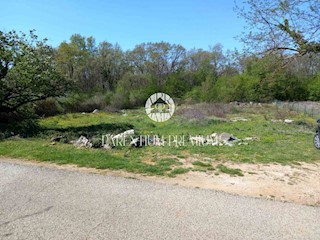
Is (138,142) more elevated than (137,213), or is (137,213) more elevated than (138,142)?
(138,142)

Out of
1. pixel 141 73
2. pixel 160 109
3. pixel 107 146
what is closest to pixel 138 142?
pixel 107 146

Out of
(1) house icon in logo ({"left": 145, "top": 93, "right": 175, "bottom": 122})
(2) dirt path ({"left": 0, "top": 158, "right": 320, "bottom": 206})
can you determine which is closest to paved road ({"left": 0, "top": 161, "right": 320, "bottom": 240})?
(2) dirt path ({"left": 0, "top": 158, "right": 320, "bottom": 206})

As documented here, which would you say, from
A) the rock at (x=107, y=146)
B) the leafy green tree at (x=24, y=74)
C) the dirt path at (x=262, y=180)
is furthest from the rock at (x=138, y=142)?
the leafy green tree at (x=24, y=74)

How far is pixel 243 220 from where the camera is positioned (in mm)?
3080

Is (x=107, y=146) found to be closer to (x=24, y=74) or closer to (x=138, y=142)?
(x=138, y=142)

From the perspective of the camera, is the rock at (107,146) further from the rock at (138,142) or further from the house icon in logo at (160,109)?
the house icon in logo at (160,109)

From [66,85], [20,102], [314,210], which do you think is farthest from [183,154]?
[20,102]

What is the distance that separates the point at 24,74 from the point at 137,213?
27.5ft

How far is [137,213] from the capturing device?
3.24 m

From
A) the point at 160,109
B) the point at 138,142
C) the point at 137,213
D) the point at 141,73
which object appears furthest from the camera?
the point at 141,73

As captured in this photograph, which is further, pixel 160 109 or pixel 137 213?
pixel 160 109

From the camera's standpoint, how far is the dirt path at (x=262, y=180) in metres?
4.10

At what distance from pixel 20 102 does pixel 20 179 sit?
25.1 ft

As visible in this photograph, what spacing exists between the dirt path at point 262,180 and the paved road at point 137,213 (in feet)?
1.23
